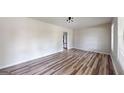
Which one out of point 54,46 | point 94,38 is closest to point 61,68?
point 54,46

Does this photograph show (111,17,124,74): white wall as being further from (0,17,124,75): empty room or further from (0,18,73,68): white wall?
(0,18,73,68): white wall

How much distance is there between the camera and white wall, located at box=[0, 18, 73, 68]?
3.72m

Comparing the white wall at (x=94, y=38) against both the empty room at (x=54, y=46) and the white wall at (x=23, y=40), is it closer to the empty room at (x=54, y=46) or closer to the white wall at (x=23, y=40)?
the empty room at (x=54, y=46)

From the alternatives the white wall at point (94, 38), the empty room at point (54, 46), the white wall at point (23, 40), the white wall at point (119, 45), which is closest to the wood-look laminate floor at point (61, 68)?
the empty room at point (54, 46)

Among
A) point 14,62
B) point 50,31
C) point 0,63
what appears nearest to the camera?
point 0,63

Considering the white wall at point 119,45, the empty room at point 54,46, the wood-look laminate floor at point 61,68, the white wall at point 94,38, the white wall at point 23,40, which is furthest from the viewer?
the white wall at point 94,38

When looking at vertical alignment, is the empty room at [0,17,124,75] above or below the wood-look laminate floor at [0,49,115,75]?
above

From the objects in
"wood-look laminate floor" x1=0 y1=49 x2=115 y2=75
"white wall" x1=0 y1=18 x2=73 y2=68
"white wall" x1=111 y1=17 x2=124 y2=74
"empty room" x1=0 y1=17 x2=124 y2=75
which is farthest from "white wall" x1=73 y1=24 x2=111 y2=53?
"white wall" x1=111 y1=17 x2=124 y2=74

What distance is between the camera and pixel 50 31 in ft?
21.0

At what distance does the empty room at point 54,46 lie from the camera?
3.39 m

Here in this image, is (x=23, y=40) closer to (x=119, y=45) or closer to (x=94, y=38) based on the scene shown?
(x=119, y=45)
